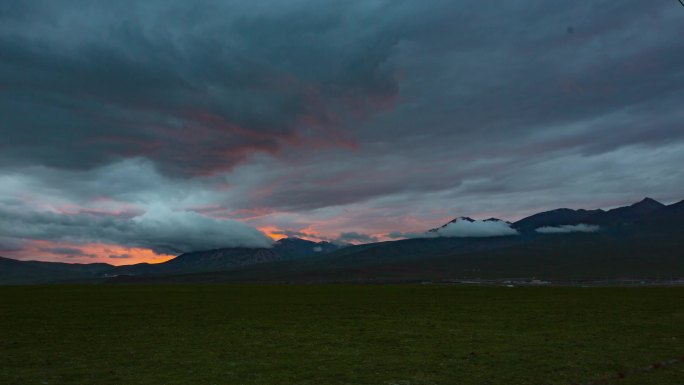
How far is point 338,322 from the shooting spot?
38.5m

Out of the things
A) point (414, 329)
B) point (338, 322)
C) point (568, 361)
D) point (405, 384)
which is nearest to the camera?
point (405, 384)

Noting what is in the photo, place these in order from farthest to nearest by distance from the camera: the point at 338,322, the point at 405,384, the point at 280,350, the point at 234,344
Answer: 1. the point at 338,322
2. the point at 234,344
3. the point at 280,350
4. the point at 405,384

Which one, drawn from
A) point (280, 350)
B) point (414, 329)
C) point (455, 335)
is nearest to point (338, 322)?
point (414, 329)

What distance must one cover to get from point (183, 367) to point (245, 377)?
140 inches

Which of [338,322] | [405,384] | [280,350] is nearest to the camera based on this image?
[405,384]

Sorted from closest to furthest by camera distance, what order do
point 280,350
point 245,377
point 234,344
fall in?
point 245,377, point 280,350, point 234,344

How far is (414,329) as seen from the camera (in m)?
32.4

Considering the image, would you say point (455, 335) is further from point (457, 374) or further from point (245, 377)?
point (245, 377)

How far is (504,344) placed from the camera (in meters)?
24.7

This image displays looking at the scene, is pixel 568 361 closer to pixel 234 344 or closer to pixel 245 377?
pixel 245 377

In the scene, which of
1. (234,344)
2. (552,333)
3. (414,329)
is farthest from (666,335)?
(234,344)

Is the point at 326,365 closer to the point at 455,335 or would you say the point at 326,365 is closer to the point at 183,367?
the point at 183,367

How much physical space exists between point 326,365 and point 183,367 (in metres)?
5.60

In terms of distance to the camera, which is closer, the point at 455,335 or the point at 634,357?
the point at 634,357
